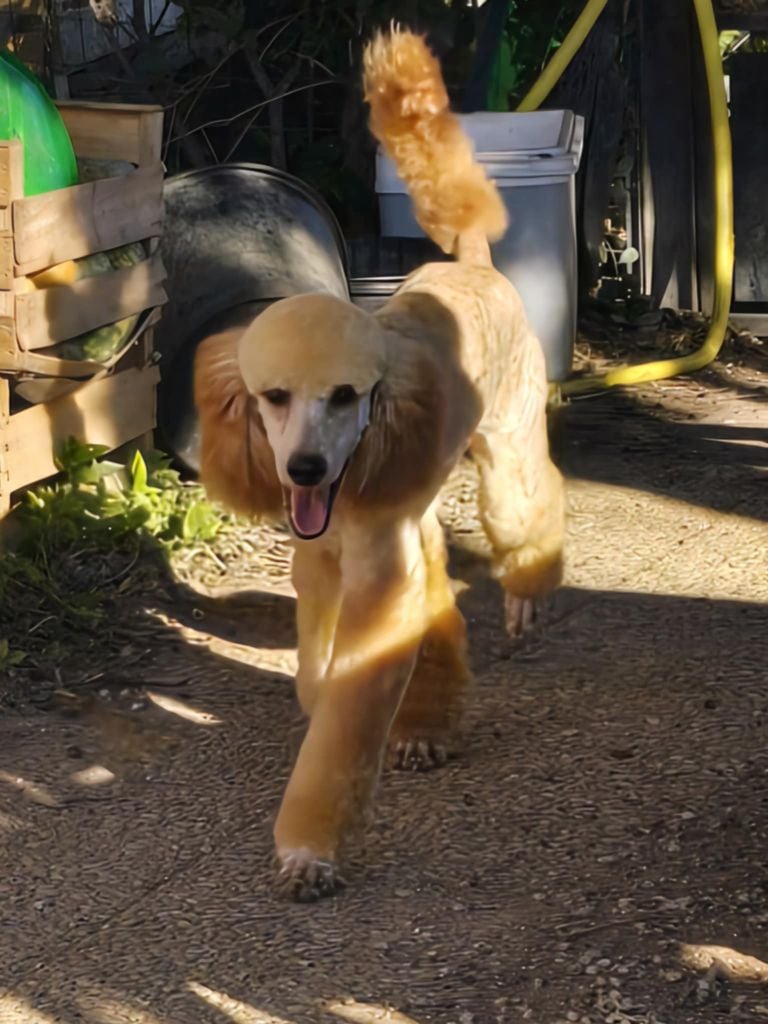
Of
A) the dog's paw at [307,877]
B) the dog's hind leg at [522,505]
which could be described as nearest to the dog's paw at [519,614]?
the dog's hind leg at [522,505]

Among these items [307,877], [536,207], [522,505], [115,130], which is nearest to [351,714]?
[307,877]

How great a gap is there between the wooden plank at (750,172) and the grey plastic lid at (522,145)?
0.99 m

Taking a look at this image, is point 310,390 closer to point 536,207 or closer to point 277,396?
point 277,396

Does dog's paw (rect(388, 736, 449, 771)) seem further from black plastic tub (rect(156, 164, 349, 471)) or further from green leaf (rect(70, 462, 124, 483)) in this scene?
black plastic tub (rect(156, 164, 349, 471))

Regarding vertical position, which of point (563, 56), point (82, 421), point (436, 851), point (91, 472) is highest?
point (563, 56)

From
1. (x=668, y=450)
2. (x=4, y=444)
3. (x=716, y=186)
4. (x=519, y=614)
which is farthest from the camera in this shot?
(x=716, y=186)

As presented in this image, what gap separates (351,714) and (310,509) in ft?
1.54

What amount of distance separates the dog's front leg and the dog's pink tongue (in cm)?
24

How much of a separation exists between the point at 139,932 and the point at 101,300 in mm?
2275

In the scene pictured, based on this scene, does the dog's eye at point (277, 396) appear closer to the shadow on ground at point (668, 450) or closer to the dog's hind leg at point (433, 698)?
the dog's hind leg at point (433, 698)

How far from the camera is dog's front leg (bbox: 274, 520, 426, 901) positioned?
3119 millimetres

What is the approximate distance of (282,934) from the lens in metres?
2.98

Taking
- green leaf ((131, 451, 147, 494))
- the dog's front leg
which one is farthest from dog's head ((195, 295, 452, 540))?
green leaf ((131, 451, 147, 494))

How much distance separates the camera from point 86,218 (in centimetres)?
469
